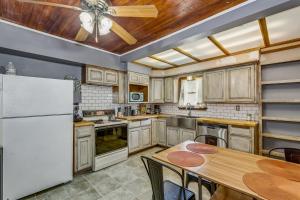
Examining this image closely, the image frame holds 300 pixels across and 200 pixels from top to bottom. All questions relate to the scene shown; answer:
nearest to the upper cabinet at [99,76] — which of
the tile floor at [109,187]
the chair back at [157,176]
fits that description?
the tile floor at [109,187]

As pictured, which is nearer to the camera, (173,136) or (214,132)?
(214,132)

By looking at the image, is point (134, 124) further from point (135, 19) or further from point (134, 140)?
point (135, 19)

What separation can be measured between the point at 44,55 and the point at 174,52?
96.1 inches

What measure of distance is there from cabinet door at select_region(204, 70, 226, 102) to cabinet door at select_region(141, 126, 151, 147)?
1.73m

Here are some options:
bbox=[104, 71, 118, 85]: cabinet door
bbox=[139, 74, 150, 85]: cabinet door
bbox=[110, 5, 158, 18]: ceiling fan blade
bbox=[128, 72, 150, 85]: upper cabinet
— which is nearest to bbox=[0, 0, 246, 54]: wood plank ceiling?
bbox=[110, 5, 158, 18]: ceiling fan blade

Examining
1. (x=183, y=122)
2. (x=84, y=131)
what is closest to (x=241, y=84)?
(x=183, y=122)

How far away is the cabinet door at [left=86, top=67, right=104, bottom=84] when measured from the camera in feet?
10.6

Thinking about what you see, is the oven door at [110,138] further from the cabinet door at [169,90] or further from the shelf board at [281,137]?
the shelf board at [281,137]

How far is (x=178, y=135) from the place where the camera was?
391cm

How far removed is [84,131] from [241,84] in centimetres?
338

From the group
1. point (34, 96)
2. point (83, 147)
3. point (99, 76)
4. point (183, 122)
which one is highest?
point (99, 76)

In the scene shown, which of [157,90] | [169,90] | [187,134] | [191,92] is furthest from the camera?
[157,90]

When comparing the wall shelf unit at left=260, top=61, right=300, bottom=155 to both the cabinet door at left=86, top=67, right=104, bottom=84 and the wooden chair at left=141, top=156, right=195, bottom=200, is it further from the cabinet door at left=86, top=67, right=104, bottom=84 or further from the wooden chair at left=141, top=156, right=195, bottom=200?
the cabinet door at left=86, top=67, right=104, bottom=84

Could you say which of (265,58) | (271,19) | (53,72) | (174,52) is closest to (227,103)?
(265,58)
